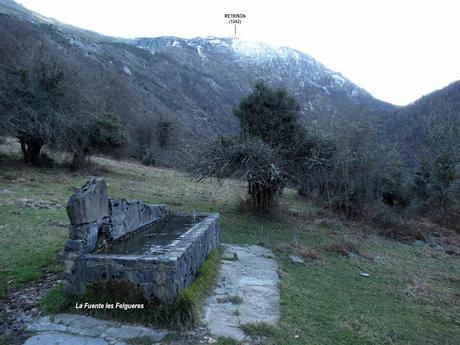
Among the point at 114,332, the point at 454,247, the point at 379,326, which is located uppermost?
the point at 114,332

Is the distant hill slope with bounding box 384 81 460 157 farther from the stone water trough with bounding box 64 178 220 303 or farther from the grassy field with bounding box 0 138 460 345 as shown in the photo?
the stone water trough with bounding box 64 178 220 303

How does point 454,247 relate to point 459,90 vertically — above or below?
below

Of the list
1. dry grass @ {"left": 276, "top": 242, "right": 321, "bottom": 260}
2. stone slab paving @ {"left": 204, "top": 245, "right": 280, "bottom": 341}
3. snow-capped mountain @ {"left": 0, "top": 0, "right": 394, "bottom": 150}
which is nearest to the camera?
stone slab paving @ {"left": 204, "top": 245, "right": 280, "bottom": 341}

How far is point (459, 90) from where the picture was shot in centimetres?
2791

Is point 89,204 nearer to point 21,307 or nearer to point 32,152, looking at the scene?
point 21,307

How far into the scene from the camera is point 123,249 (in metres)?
5.07

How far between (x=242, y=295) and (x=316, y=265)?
3.04m

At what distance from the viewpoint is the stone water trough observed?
4.02 m

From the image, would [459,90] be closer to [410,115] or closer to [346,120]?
[410,115]

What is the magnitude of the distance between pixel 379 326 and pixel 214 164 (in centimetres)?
689

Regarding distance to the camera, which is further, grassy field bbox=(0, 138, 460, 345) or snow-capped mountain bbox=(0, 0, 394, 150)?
snow-capped mountain bbox=(0, 0, 394, 150)

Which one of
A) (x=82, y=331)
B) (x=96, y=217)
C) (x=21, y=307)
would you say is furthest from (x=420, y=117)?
(x=21, y=307)

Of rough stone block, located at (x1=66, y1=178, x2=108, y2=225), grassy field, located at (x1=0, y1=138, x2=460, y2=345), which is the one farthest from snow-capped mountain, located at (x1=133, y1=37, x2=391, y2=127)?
rough stone block, located at (x1=66, y1=178, x2=108, y2=225)

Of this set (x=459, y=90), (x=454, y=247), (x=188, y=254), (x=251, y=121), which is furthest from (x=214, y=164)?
(x=459, y=90)
